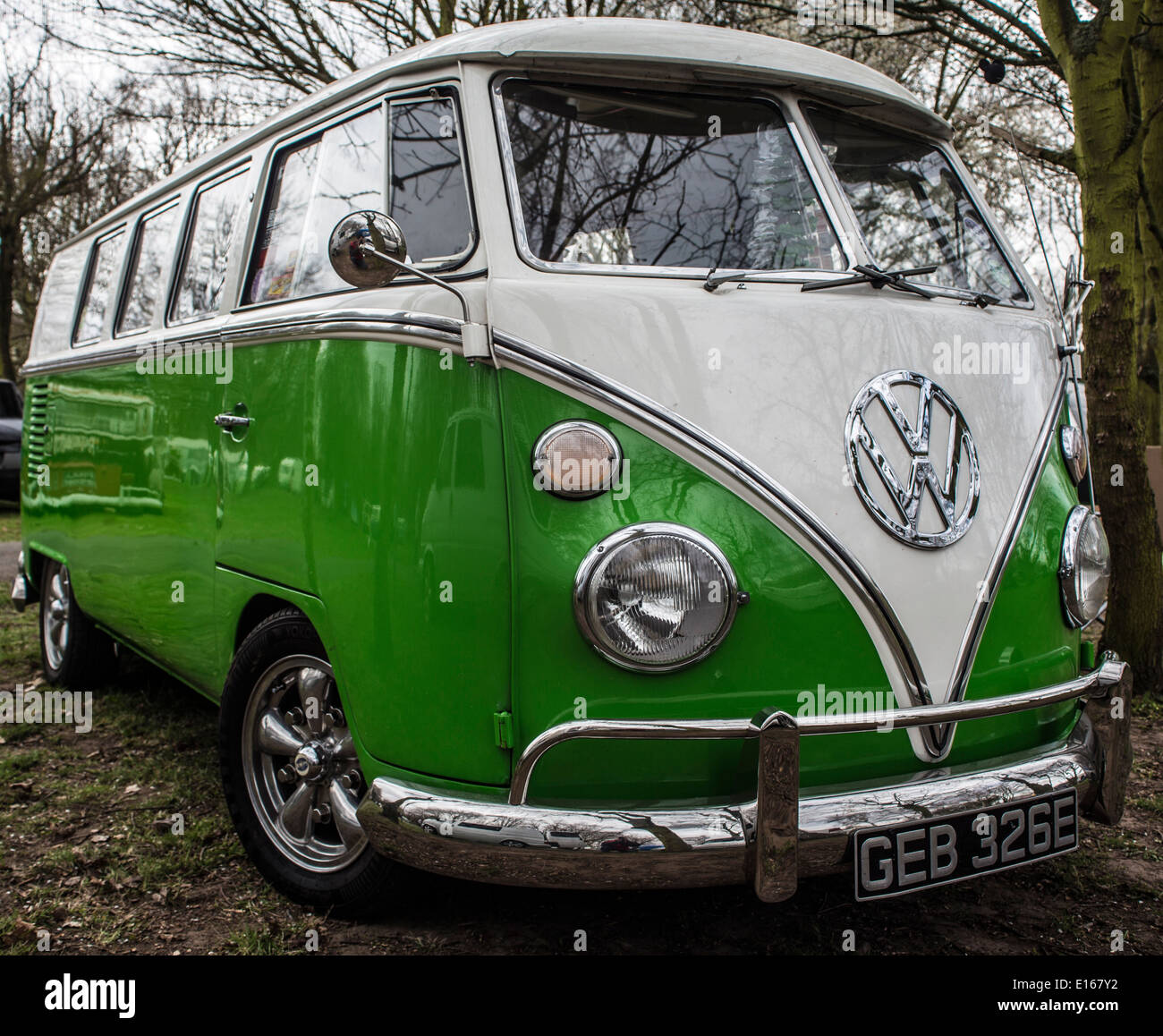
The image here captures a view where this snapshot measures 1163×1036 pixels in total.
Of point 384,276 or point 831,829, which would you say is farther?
point 384,276

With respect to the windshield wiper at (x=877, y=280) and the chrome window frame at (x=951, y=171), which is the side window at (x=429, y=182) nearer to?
the windshield wiper at (x=877, y=280)

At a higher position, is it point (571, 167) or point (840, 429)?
point (571, 167)

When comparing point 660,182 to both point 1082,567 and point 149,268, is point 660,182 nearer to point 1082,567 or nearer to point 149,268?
point 1082,567

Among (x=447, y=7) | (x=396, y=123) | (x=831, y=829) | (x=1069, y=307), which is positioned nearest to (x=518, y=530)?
(x=831, y=829)

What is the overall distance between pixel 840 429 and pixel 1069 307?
120cm

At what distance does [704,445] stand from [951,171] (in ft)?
5.44

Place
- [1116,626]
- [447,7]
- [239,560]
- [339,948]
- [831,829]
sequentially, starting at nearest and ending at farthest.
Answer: [831,829]
[339,948]
[239,560]
[1116,626]
[447,7]

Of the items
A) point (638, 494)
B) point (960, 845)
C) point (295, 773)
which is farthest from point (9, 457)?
point (960, 845)

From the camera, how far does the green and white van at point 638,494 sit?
2133mm

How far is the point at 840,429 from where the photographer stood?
2.36 m

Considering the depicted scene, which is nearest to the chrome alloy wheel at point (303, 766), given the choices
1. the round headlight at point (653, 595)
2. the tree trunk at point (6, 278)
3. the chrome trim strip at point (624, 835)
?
the chrome trim strip at point (624, 835)

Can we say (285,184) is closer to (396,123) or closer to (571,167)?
(396,123)

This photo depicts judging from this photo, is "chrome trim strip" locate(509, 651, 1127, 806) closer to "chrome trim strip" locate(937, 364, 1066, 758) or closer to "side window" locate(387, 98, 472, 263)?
"chrome trim strip" locate(937, 364, 1066, 758)

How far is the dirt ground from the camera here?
2617 mm
